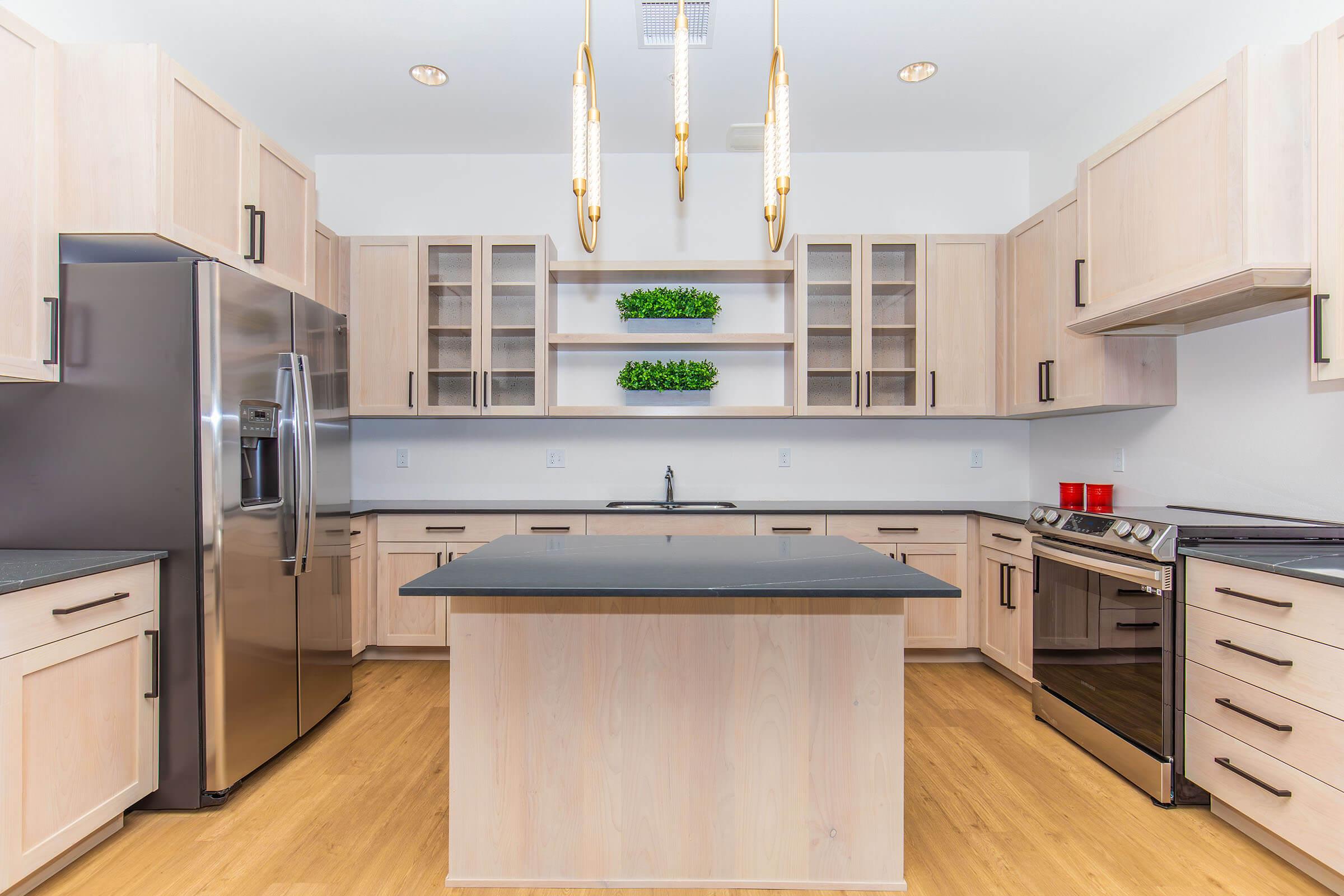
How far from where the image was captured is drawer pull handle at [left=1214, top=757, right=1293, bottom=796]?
6.02 ft

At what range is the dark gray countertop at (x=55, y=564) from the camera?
1.71m

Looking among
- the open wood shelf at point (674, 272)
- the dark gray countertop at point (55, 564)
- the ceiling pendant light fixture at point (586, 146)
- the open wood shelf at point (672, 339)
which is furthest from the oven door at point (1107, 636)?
the dark gray countertop at point (55, 564)

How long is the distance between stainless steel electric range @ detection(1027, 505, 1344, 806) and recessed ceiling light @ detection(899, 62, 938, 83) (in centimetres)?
207

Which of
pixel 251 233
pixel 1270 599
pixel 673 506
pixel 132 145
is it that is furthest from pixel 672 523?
pixel 132 145

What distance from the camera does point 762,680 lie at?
178 cm

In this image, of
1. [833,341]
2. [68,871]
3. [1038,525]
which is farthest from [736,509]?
[68,871]

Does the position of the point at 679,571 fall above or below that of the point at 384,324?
below

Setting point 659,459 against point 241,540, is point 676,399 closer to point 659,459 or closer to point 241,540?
point 659,459

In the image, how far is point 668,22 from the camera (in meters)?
2.76

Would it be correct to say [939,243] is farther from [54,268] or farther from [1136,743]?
[54,268]

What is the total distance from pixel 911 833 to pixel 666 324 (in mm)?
2704

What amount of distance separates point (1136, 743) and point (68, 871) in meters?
3.29

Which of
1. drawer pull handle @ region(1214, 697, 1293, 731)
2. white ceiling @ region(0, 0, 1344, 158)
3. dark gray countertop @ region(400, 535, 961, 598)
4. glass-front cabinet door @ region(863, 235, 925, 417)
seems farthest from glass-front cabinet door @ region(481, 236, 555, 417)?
drawer pull handle @ region(1214, 697, 1293, 731)

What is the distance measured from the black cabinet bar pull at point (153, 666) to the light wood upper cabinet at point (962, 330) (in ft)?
11.6
